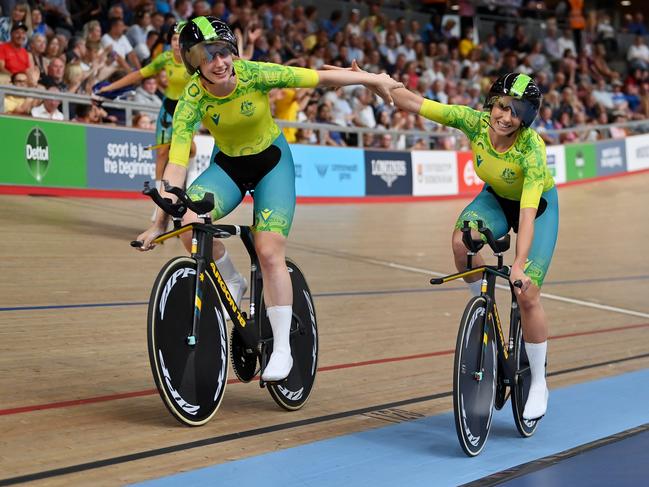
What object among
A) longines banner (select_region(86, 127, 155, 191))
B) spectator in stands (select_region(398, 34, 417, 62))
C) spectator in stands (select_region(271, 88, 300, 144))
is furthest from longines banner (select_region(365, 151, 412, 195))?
longines banner (select_region(86, 127, 155, 191))

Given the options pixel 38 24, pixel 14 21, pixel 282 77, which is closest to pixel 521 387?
pixel 282 77

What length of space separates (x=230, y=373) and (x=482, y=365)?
1515 millimetres

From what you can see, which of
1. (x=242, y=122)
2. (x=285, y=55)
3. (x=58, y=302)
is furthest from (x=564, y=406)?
(x=285, y=55)

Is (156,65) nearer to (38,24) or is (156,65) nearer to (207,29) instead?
(38,24)

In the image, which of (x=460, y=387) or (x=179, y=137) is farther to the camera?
(x=179, y=137)

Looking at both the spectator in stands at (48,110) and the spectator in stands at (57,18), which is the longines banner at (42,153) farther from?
the spectator in stands at (57,18)

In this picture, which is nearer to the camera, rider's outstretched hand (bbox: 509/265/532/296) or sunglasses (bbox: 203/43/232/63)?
rider's outstretched hand (bbox: 509/265/532/296)

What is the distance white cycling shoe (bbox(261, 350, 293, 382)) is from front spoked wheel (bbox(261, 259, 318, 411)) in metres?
0.09

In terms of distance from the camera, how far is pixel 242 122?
148 inches

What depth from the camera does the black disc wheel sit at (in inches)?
152

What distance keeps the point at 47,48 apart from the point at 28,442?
24.2 ft

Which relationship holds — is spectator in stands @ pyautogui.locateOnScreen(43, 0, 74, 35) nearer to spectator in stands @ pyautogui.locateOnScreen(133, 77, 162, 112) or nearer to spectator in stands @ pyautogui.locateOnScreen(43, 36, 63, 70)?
spectator in stands @ pyautogui.locateOnScreen(43, 36, 63, 70)

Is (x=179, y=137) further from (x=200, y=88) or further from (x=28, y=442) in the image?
(x=28, y=442)

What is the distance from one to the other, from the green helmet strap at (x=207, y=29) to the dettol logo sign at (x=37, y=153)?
611 cm
